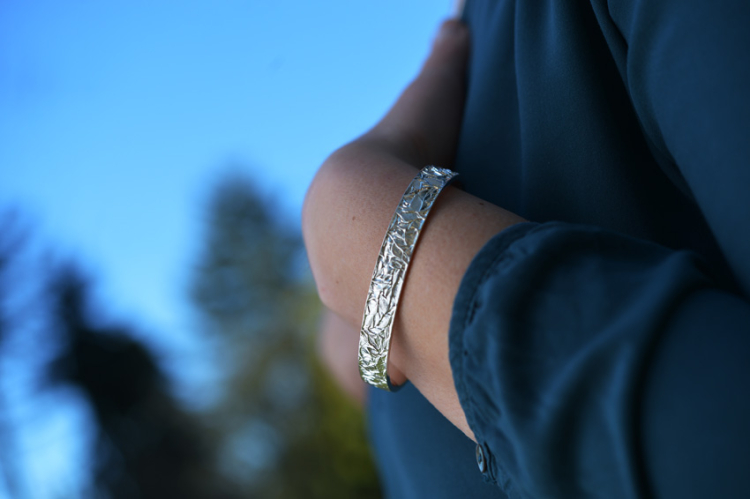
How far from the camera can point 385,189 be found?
490 mm

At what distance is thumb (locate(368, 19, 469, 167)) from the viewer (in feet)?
2.40

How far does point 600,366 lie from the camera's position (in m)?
0.29

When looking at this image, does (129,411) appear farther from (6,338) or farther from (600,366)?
(600,366)

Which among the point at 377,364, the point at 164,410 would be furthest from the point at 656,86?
the point at 164,410

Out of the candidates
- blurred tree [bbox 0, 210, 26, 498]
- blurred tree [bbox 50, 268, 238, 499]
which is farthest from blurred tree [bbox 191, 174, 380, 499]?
blurred tree [bbox 0, 210, 26, 498]

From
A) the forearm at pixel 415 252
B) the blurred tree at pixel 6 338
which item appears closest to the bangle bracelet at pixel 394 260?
the forearm at pixel 415 252

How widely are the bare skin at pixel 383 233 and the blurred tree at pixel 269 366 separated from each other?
369 centimetres

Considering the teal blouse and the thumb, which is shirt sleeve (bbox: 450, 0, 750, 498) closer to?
the teal blouse

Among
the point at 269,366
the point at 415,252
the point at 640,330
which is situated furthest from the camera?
the point at 269,366

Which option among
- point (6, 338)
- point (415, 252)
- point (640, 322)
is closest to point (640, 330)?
point (640, 322)

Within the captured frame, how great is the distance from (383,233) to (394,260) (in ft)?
0.14

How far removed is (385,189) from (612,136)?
0.78 feet

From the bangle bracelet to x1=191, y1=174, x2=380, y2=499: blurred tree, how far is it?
3.81 meters

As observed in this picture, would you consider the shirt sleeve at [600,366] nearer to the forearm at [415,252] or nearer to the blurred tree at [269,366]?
the forearm at [415,252]
